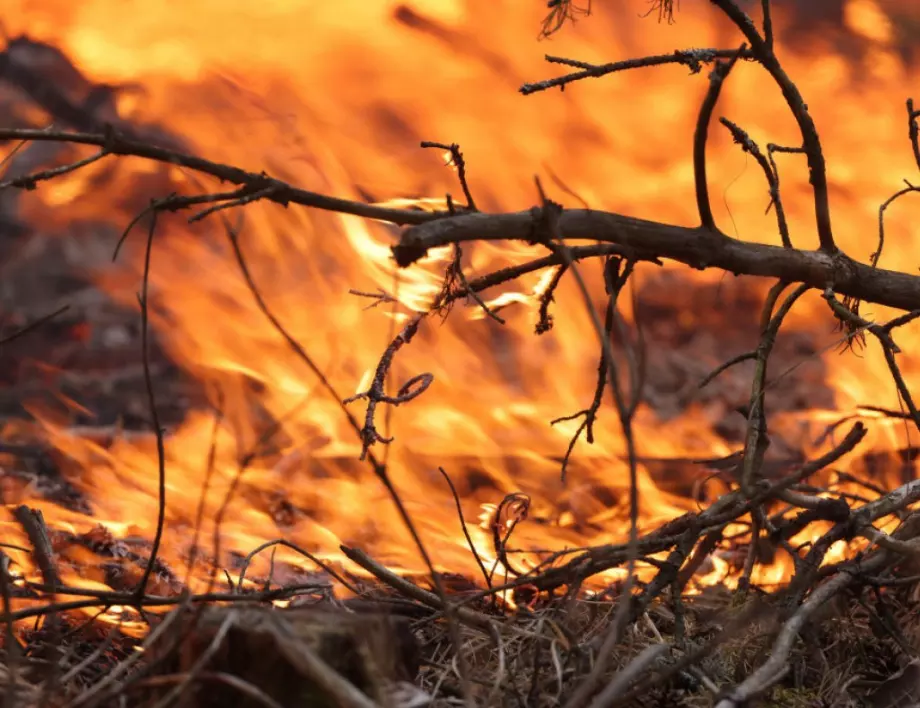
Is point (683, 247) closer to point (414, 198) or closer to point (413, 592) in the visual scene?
point (413, 592)

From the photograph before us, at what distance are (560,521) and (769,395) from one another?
1191 mm

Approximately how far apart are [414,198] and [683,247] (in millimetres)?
1156

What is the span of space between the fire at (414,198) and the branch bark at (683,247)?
891mm

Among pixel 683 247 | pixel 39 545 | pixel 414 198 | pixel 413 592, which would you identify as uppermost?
pixel 414 198

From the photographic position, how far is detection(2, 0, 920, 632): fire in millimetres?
2697

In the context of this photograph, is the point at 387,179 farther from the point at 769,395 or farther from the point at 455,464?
the point at 769,395

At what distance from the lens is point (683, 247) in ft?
5.16

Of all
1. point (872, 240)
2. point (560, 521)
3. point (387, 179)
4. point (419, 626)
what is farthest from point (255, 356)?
point (872, 240)

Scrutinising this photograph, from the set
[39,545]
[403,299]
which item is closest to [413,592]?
[39,545]

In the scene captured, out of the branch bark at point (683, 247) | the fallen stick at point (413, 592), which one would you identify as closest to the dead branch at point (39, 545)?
the fallen stick at point (413, 592)

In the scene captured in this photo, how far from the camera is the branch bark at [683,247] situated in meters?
1.30

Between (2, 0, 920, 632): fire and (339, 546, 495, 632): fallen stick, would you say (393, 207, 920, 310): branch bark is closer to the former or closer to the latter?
(339, 546, 495, 632): fallen stick

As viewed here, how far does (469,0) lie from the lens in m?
3.09

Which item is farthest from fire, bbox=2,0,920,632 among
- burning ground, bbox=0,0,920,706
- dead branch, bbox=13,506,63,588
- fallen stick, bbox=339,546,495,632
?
fallen stick, bbox=339,546,495,632
